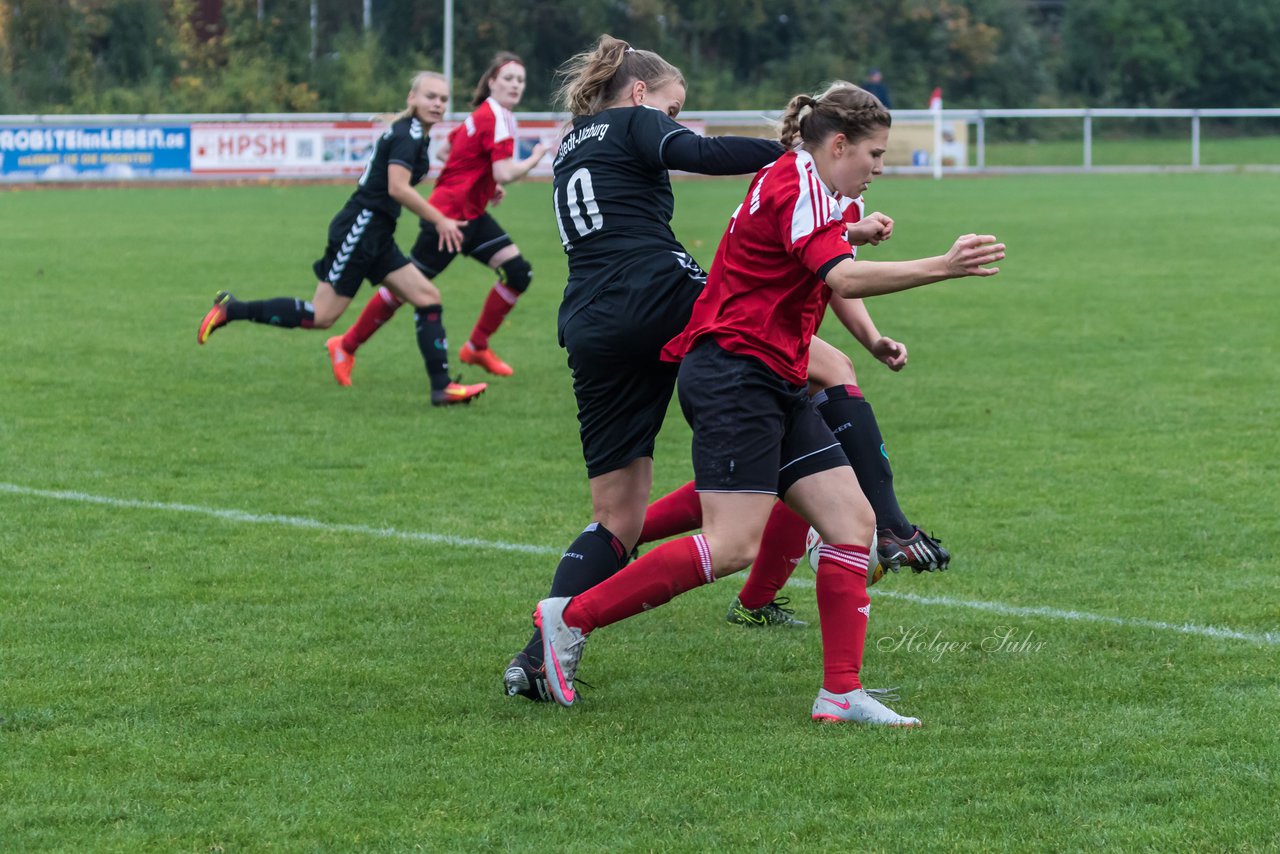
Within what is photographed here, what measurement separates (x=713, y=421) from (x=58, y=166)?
28642 millimetres

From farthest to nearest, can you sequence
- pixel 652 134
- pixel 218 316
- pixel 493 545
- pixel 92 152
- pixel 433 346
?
pixel 92 152 < pixel 218 316 < pixel 433 346 < pixel 493 545 < pixel 652 134

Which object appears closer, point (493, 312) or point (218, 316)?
point (218, 316)

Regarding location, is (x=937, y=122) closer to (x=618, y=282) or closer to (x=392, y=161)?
(x=392, y=161)

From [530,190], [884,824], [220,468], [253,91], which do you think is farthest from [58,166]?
[884,824]

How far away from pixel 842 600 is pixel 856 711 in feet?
0.96

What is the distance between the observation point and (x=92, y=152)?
101 feet

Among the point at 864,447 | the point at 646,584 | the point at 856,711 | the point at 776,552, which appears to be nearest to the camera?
the point at 856,711

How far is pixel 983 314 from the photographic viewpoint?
44.0ft

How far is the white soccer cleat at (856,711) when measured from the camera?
13.8 ft

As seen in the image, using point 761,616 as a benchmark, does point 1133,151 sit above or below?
above

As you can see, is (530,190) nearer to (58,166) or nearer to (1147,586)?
(58,166)

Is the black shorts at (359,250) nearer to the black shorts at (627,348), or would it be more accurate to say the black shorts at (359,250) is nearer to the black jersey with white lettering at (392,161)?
the black jersey with white lettering at (392,161)

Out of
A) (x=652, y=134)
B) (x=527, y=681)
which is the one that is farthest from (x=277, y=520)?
(x=652, y=134)

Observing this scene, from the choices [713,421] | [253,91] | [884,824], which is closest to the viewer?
[884,824]
